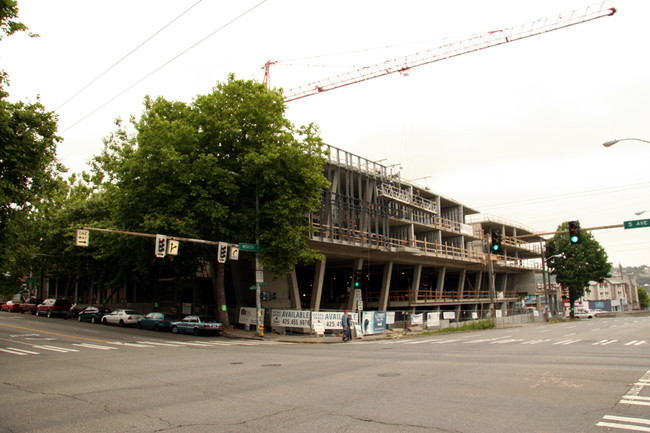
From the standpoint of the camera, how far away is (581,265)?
6862 cm

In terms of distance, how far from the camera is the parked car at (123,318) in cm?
3703

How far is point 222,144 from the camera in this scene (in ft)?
97.2

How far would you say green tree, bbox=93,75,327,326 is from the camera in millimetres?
26969

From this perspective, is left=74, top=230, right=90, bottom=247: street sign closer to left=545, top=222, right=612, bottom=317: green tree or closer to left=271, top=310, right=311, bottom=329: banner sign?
left=271, top=310, right=311, bottom=329: banner sign

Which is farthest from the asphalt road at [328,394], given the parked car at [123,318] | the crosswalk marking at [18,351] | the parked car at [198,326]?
the parked car at [123,318]

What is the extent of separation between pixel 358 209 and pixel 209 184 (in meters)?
16.1

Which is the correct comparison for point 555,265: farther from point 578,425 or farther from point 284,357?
point 578,425

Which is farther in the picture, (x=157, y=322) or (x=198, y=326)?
(x=157, y=322)

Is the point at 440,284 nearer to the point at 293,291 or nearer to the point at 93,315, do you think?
the point at 293,291

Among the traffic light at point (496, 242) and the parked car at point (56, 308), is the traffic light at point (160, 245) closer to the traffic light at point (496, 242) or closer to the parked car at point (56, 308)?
the traffic light at point (496, 242)

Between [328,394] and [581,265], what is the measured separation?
7073cm

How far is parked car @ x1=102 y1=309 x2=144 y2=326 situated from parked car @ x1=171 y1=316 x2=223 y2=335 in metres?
7.08

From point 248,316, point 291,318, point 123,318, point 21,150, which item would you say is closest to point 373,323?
point 291,318

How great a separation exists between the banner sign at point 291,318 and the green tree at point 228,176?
3585mm
